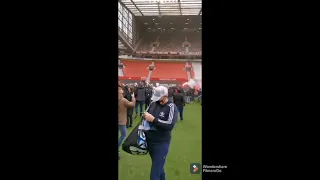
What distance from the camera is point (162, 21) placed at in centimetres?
241

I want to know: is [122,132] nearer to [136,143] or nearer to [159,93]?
[136,143]

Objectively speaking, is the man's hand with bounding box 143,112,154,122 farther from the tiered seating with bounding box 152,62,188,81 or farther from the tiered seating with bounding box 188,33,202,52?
the tiered seating with bounding box 188,33,202,52

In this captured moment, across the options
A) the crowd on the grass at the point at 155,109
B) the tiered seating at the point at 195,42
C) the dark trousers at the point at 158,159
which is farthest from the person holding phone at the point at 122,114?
the tiered seating at the point at 195,42

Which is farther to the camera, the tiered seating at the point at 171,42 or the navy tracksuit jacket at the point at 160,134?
the tiered seating at the point at 171,42

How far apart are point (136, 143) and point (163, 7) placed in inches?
43.5

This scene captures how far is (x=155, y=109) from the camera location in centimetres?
229

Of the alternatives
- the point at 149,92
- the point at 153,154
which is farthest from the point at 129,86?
the point at 153,154

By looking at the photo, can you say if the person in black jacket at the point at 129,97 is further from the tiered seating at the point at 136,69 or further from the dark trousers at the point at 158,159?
the dark trousers at the point at 158,159

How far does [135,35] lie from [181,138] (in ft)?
2.94

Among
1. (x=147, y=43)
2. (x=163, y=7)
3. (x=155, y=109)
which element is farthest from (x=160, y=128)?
(x=163, y=7)

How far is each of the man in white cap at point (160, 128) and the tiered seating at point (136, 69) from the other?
0.19 metres

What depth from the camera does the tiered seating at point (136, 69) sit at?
229cm

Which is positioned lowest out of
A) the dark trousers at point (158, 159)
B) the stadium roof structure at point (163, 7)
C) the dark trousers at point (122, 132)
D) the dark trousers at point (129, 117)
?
the dark trousers at point (158, 159)

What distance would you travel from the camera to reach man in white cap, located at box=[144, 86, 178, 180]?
2256mm
